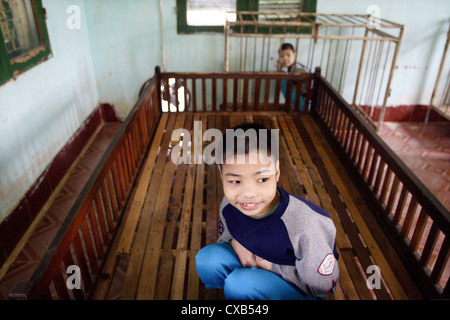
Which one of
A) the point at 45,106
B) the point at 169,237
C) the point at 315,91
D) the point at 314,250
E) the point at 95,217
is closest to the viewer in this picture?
the point at 314,250

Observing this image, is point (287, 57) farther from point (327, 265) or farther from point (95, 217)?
point (327, 265)

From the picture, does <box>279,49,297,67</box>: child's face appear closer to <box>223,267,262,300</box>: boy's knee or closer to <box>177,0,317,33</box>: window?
<box>177,0,317,33</box>: window

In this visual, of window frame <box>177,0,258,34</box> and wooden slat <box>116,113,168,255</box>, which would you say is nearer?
wooden slat <box>116,113,168,255</box>

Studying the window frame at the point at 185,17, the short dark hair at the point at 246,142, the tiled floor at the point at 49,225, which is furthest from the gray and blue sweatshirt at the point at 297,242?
the window frame at the point at 185,17

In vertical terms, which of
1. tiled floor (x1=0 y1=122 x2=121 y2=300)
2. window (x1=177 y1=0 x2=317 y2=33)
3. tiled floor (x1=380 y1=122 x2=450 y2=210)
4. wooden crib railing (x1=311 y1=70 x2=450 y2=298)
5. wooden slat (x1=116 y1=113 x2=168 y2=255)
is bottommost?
tiled floor (x1=0 y1=122 x2=121 y2=300)

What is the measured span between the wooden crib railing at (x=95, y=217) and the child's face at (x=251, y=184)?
0.67m

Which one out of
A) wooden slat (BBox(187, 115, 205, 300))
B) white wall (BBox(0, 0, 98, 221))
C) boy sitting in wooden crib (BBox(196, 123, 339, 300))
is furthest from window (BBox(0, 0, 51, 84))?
boy sitting in wooden crib (BBox(196, 123, 339, 300))

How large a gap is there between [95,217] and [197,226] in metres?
0.66

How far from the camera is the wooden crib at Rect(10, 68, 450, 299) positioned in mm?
1608

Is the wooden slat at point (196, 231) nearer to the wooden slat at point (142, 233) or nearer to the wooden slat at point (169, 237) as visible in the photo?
the wooden slat at point (169, 237)

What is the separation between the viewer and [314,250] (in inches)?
48.9

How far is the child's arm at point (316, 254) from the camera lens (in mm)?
1248

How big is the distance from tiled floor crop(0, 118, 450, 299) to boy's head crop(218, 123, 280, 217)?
140 cm

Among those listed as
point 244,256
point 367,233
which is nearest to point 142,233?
point 244,256
